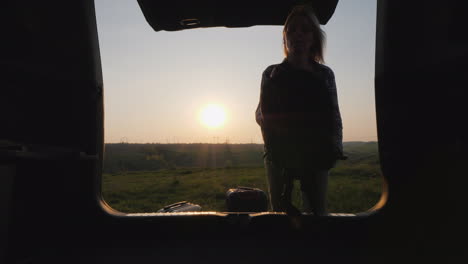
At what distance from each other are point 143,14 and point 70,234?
1.72 metres

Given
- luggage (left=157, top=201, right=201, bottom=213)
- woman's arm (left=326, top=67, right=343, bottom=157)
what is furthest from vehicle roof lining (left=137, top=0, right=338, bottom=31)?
luggage (left=157, top=201, right=201, bottom=213)

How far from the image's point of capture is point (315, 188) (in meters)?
1.42

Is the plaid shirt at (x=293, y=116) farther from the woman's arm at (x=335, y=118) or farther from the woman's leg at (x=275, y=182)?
the woman's leg at (x=275, y=182)

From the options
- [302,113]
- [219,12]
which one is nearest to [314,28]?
[302,113]

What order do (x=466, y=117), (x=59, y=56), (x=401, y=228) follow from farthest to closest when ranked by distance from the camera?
(x=59, y=56) → (x=401, y=228) → (x=466, y=117)

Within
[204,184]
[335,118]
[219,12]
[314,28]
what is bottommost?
[204,184]

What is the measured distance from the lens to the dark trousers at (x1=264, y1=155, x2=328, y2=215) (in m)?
1.39

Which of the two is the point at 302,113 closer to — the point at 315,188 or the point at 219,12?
the point at 315,188

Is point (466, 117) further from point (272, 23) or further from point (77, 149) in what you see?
point (77, 149)

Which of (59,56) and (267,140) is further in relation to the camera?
(59,56)

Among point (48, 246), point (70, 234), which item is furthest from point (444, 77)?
point (48, 246)

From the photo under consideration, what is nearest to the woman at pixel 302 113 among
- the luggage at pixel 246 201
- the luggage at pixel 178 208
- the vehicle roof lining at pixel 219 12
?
the luggage at pixel 246 201

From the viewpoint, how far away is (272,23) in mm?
2582

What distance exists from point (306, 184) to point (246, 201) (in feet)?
2.34
